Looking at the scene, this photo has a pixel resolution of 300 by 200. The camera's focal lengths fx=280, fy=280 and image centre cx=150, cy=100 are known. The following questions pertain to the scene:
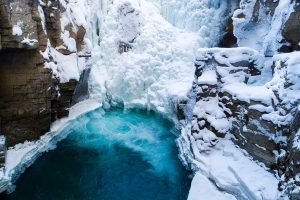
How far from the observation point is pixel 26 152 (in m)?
8.47

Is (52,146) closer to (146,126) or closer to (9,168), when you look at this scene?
(9,168)

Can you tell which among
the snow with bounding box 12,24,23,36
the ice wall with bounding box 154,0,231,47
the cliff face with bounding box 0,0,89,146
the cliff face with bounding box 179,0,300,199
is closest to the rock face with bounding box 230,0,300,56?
the cliff face with bounding box 179,0,300,199

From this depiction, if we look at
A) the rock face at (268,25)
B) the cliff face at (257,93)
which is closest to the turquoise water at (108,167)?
the cliff face at (257,93)

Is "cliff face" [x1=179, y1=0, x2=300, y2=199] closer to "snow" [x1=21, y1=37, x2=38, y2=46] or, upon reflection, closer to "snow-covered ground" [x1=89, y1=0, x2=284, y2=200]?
"snow-covered ground" [x1=89, y1=0, x2=284, y2=200]

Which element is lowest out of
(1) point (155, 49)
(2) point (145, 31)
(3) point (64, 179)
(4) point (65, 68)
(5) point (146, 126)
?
(3) point (64, 179)

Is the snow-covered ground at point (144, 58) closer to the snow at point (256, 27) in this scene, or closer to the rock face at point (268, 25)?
the snow at point (256, 27)

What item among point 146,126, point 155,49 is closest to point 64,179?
point 146,126

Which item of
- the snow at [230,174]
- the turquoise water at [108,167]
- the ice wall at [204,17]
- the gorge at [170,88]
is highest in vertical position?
the ice wall at [204,17]

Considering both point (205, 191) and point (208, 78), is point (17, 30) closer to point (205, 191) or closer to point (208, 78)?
point (208, 78)

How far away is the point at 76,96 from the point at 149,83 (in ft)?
11.9

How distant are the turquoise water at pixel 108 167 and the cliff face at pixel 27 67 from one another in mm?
1276

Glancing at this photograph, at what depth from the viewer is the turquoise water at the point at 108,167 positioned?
7555 millimetres

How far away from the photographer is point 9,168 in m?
7.53

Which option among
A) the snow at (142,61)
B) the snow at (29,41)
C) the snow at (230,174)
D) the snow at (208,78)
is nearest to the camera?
the snow at (230,174)
